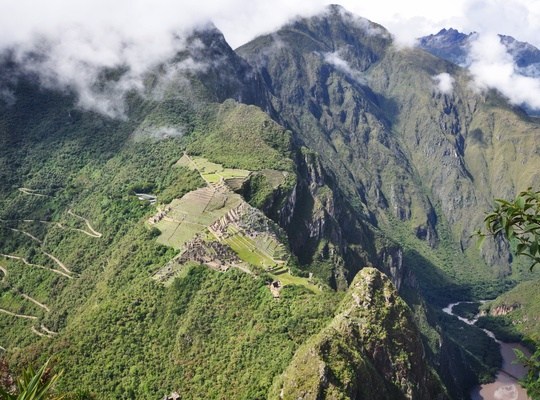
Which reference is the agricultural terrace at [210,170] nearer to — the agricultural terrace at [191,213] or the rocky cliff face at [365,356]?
the agricultural terrace at [191,213]

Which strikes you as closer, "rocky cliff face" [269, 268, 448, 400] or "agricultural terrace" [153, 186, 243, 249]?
"rocky cliff face" [269, 268, 448, 400]

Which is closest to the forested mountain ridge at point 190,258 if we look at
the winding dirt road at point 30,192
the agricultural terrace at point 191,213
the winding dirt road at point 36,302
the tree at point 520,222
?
the winding dirt road at point 30,192

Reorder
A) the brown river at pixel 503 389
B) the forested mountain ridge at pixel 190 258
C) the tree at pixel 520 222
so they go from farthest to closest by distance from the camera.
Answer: the brown river at pixel 503 389 < the forested mountain ridge at pixel 190 258 < the tree at pixel 520 222

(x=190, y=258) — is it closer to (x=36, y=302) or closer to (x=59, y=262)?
(x=36, y=302)

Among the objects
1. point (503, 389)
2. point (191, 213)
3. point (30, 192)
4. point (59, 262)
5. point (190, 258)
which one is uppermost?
point (191, 213)

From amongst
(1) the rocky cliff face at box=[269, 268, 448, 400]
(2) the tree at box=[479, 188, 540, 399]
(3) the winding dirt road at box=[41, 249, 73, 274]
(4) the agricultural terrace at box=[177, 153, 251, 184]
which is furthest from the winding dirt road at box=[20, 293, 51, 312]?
(2) the tree at box=[479, 188, 540, 399]

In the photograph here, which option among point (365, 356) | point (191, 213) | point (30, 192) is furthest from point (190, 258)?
point (30, 192)

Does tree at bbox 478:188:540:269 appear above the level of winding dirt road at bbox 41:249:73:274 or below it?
above

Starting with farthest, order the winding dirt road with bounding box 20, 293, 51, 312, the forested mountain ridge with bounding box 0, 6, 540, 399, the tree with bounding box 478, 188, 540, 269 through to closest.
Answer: the winding dirt road with bounding box 20, 293, 51, 312 → the forested mountain ridge with bounding box 0, 6, 540, 399 → the tree with bounding box 478, 188, 540, 269

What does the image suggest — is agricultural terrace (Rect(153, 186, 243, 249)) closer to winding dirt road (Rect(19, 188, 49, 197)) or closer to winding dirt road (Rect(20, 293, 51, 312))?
winding dirt road (Rect(20, 293, 51, 312))
